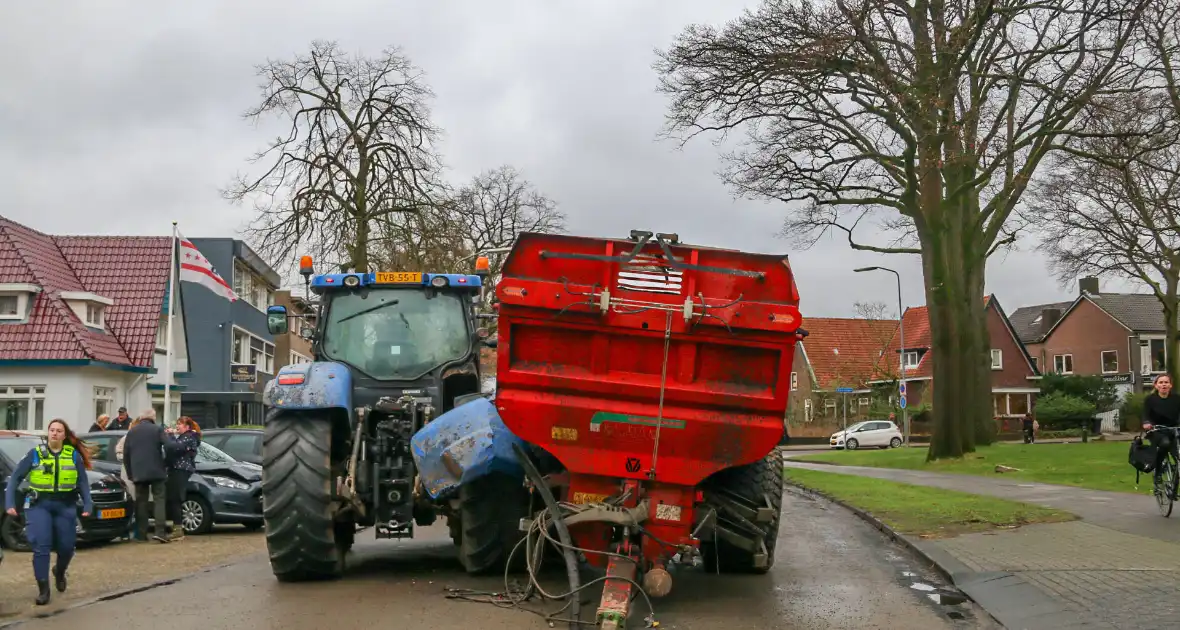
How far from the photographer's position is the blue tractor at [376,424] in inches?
385

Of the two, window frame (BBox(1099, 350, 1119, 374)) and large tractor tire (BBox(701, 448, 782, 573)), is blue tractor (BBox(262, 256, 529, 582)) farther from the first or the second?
window frame (BBox(1099, 350, 1119, 374))

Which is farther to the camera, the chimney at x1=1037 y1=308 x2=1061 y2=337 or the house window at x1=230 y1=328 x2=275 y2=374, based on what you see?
the chimney at x1=1037 y1=308 x2=1061 y2=337

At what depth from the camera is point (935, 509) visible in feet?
54.7

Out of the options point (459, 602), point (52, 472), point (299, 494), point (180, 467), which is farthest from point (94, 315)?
point (459, 602)

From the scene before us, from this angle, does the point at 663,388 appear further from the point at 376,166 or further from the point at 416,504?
the point at 376,166

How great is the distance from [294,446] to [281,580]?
1339mm

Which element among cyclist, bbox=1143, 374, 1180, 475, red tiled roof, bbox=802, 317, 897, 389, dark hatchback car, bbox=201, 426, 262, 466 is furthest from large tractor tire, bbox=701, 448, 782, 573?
red tiled roof, bbox=802, 317, 897, 389

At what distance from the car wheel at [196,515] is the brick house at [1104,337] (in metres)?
65.2

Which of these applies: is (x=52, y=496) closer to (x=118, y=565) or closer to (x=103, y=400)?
(x=118, y=565)

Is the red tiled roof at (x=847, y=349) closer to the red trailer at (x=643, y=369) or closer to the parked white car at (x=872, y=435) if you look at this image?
the parked white car at (x=872, y=435)

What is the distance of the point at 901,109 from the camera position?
84.0 feet

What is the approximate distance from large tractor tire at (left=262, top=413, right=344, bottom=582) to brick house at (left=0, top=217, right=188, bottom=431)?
59.9 feet

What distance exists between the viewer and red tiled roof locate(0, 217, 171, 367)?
3066 cm

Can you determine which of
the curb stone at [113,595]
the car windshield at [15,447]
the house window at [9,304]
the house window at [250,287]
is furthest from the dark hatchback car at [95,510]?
the house window at [250,287]
